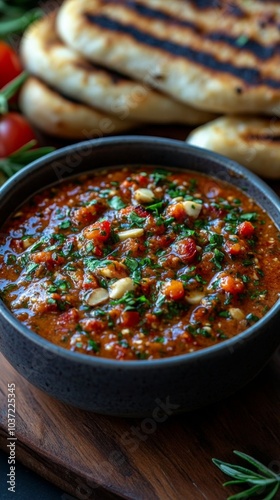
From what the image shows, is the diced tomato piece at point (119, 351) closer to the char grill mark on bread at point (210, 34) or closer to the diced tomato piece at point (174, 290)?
the diced tomato piece at point (174, 290)

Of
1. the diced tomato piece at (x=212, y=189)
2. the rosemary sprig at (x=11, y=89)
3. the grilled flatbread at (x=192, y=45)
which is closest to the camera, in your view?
the diced tomato piece at (x=212, y=189)

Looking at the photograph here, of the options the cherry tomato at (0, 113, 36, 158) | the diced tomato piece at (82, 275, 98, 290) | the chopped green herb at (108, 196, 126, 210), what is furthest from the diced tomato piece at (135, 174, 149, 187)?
the cherry tomato at (0, 113, 36, 158)

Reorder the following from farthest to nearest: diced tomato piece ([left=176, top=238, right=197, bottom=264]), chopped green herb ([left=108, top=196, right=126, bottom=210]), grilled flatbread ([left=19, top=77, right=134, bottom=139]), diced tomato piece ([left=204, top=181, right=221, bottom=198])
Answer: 1. grilled flatbread ([left=19, top=77, right=134, bottom=139])
2. diced tomato piece ([left=204, top=181, right=221, bottom=198])
3. chopped green herb ([left=108, top=196, right=126, bottom=210])
4. diced tomato piece ([left=176, top=238, right=197, bottom=264])

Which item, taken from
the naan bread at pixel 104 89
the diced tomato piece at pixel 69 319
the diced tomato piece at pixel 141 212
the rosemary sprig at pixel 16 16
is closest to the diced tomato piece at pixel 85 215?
the diced tomato piece at pixel 141 212

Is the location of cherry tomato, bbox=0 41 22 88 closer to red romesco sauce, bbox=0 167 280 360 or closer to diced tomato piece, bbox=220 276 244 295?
red romesco sauce, bbox=0 167 280 360

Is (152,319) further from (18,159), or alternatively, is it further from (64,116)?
(64,116)

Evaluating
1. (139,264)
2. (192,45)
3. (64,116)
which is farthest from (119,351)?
(192,45)

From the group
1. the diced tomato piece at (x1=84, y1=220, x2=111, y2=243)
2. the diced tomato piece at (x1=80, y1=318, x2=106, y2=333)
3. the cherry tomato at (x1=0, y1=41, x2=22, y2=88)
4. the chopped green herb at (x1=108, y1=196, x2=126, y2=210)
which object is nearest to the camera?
the diced tomato piece at (x1=80, y1=318, x2=106, y2=333)

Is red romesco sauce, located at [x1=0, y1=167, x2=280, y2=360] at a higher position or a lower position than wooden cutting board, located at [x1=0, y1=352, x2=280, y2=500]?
higher
